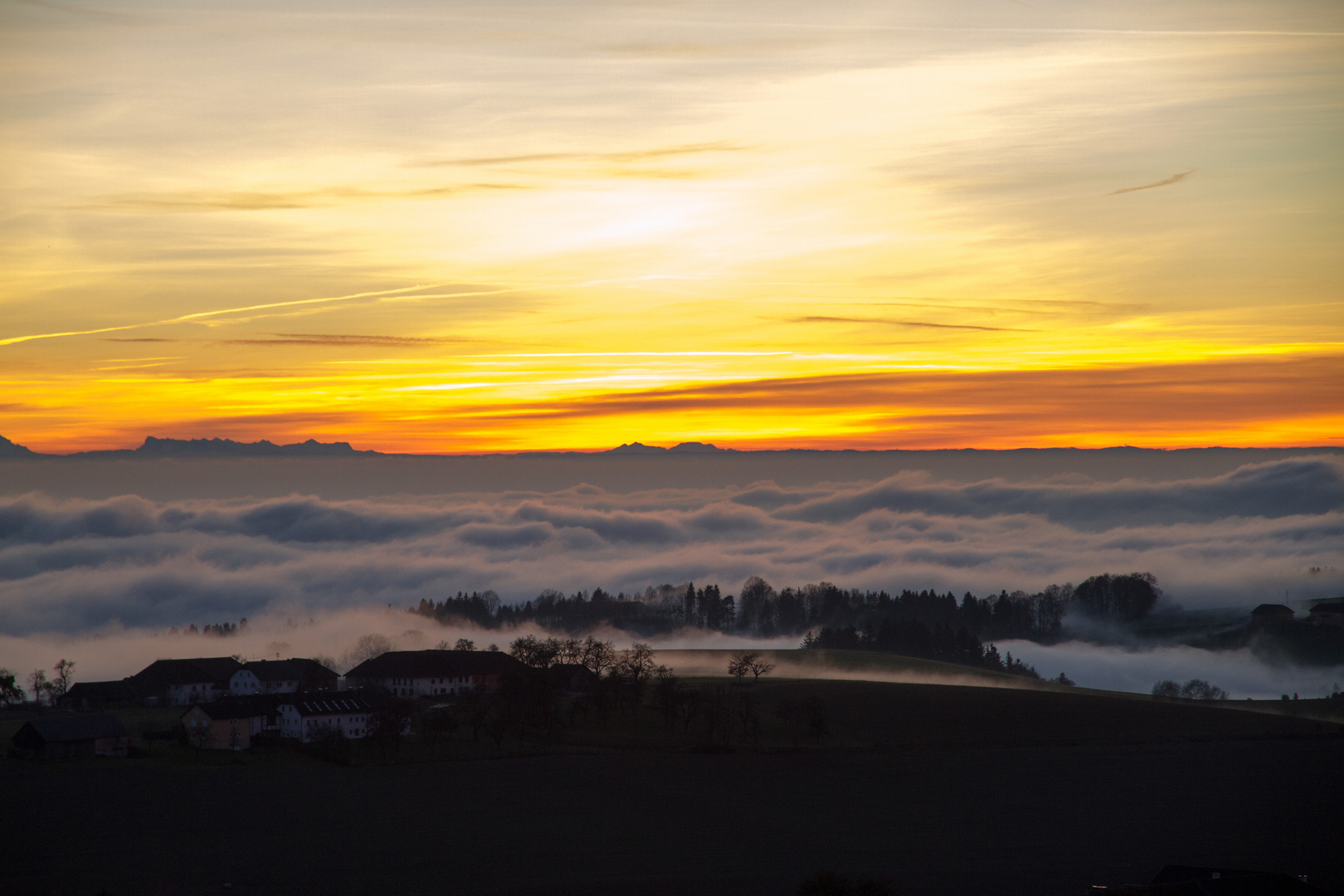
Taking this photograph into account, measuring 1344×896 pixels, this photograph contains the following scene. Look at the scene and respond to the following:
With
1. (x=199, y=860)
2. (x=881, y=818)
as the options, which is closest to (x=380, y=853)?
(x=199, y=860)

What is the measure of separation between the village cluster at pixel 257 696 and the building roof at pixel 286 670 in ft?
0.30

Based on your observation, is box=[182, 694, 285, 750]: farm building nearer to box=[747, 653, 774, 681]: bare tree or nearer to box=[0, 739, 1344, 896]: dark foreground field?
box=[0, 739, 1344, 896]: dark foreground field

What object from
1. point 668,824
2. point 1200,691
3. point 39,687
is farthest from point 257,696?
point 1200,691

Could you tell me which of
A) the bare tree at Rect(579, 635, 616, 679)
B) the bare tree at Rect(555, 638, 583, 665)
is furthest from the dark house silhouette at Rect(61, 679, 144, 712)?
the bare tree at Rect(579, 635, 616, 679)

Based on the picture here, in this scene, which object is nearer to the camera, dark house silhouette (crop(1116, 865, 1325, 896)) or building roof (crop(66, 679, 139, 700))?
dark house silhouette (crop(1116, 865, 1325, 896))

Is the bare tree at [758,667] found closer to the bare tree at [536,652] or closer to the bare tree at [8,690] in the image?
the bare tree at [536,652]

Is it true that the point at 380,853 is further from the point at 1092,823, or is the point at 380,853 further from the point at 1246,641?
the point at 1246,641

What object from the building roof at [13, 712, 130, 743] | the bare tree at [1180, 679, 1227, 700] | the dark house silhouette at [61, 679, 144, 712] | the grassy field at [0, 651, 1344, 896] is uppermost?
the building roof at [13, 712, 130, 743]

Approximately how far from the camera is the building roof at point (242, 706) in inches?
2864

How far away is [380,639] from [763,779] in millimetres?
95239

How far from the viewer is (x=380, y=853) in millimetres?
45594

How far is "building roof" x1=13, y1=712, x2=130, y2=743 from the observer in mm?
66125

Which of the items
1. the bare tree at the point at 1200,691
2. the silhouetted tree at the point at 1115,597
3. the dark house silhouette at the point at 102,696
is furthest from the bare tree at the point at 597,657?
the silhouetted tree at the point at 1115,597

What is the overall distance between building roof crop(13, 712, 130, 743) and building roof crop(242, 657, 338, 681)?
1266 inches
